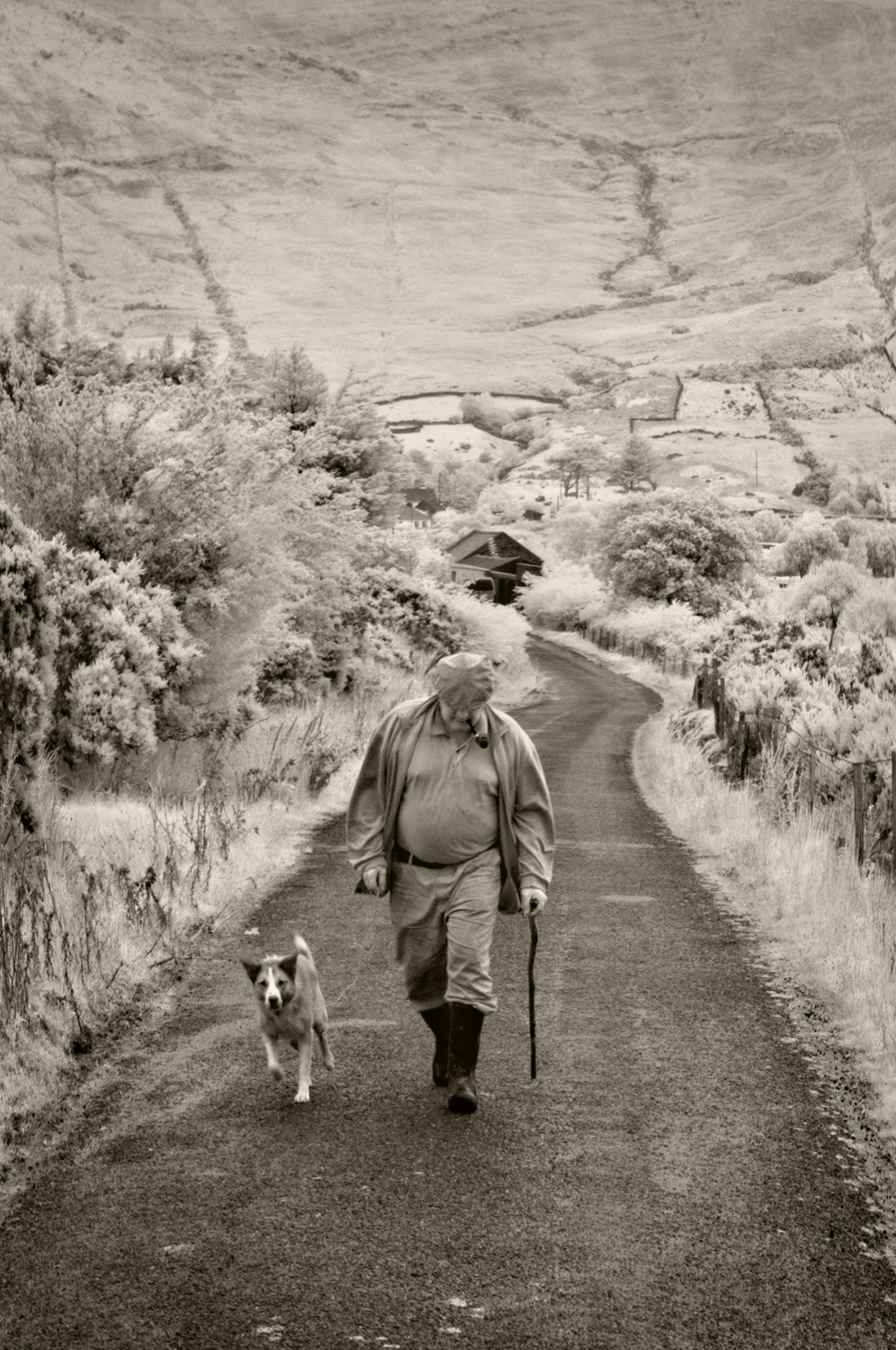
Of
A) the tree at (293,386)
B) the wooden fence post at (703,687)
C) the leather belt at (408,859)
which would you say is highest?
the tree at (293,386)

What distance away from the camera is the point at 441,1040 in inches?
271

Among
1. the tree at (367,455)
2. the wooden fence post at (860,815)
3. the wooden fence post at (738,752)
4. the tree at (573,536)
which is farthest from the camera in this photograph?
the tree at (573,536)

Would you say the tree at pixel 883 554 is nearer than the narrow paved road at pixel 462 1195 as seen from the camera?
No

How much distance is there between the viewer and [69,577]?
15016 millimetres

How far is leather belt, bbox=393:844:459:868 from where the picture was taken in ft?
22.1

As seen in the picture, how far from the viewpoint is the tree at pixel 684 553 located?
7156 cm

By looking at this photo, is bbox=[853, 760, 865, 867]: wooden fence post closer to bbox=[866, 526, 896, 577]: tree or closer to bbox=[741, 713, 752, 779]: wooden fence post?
bbox=[741, 713, 752, 779]: wooden fence post

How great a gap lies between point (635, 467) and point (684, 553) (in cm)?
5961

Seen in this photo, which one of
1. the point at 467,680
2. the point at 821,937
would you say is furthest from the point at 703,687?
the point at 467,680

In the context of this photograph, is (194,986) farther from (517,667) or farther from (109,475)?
(517,667)

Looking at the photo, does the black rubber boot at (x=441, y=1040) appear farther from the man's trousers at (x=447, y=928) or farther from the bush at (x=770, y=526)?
the bush at (x=770, y=526)

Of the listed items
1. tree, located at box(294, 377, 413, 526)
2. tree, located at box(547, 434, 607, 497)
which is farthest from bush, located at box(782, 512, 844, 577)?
tree, located at box(547, 434, 607, 497)

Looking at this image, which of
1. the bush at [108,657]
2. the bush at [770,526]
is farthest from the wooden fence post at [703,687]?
the bush at [770,526]

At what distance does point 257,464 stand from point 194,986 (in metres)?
12.8
